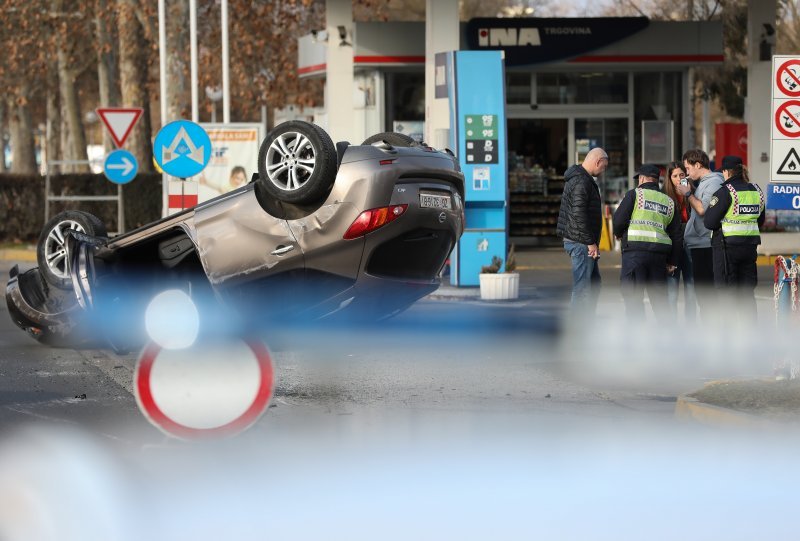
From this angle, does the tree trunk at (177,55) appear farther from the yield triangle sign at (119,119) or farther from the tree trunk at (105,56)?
the yield triangle sign at (119,119)

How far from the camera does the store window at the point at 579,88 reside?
1206 inches

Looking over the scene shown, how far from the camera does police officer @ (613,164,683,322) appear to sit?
44.0 feet

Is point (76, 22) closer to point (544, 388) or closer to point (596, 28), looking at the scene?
point (596, 28)

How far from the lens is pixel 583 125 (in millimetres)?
30688

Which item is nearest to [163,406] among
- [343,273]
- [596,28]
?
[343,273]

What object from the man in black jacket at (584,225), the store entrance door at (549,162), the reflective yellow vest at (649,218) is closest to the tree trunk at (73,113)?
the store entrance door at (549,162)

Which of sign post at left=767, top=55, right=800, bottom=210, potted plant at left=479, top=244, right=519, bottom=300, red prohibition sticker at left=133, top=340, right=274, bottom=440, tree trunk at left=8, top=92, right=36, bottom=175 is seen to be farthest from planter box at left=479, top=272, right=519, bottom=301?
tree trunk at left=8, top=92, right=36, bottom=175

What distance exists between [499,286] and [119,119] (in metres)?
9.99

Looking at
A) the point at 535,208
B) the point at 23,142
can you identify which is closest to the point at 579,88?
the point at 535,208

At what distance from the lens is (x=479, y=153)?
19.8 m

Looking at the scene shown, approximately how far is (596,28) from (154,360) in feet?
77.7

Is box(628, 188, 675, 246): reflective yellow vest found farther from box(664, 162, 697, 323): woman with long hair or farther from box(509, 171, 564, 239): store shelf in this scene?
box(509, 171, 564, 239): store shelf

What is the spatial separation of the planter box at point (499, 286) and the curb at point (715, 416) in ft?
29.3

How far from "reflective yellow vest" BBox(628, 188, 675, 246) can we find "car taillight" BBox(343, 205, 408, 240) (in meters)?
3.63
